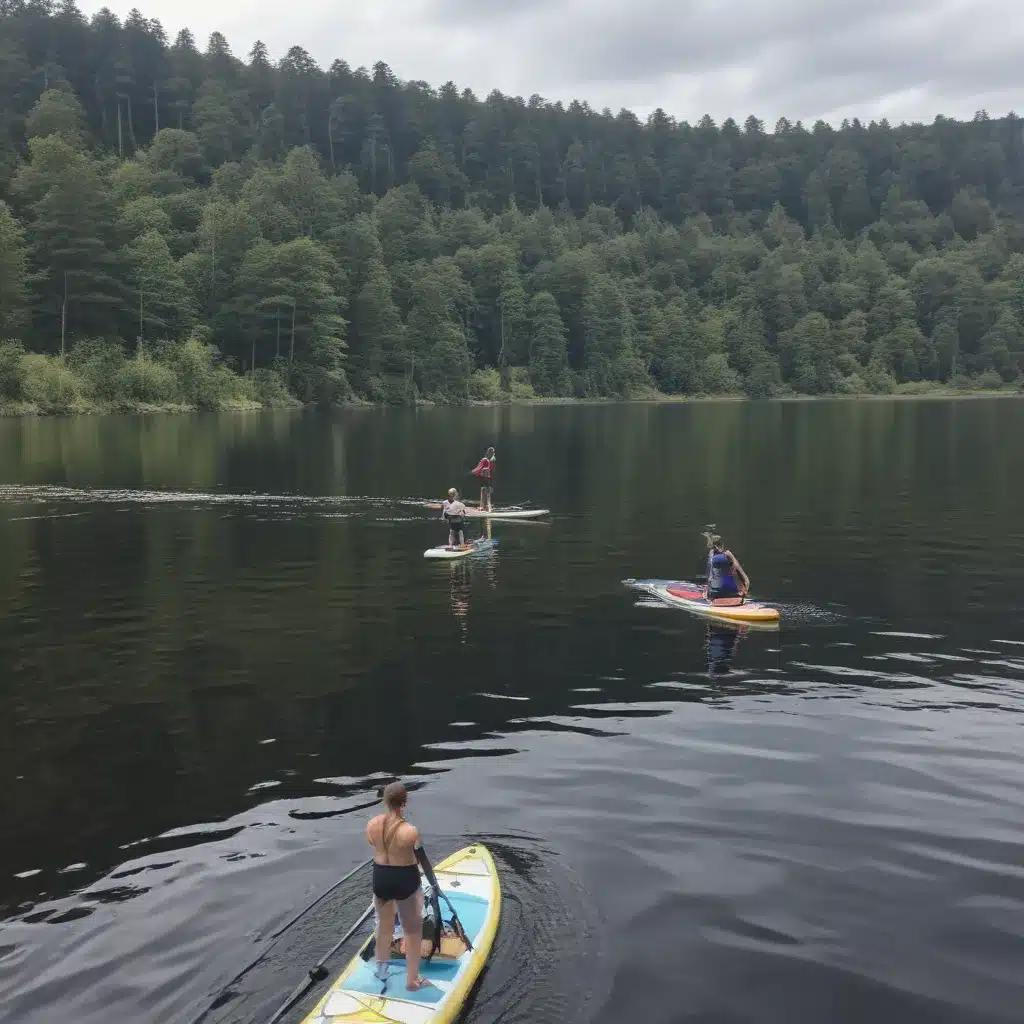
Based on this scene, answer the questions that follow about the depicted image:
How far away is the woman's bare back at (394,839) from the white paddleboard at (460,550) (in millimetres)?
24828

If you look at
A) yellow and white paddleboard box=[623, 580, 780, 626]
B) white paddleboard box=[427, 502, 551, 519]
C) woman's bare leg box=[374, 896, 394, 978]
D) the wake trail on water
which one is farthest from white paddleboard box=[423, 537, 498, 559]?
woman's bare leg box=[374, 896, 394, 978]

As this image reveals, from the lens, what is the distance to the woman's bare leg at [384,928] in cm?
1041

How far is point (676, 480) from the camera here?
2277 inches

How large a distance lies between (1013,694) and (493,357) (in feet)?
551

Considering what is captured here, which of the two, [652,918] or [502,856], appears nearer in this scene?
[652,918]

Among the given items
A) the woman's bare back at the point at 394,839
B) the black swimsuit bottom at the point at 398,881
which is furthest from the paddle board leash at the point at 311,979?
the woman's bare back at the point at 394,839

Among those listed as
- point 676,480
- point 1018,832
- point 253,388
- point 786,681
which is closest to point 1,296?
point 253,388

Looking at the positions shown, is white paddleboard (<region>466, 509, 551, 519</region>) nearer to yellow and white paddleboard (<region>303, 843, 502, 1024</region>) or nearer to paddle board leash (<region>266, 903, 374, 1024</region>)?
yellow and white paddleboard (<region>303, 843, 502, 1024</region>)

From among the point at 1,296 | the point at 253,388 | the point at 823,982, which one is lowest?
the point at 823,982

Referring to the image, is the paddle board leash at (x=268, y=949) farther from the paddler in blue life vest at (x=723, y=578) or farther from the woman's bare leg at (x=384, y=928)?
the paddler in blue life vest at (x=723, y=578)

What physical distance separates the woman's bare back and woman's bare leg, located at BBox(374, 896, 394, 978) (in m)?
0.46

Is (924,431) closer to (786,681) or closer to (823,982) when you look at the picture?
(786,681)

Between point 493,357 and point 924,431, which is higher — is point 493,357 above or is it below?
above

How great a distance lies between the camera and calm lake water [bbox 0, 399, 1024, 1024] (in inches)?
429
